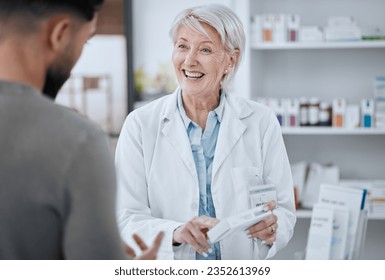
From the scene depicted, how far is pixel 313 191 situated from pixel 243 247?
5.20ft

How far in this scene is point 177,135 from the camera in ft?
6.08

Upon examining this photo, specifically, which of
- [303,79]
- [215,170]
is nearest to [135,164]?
[215,170]

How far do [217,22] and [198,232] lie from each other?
0.67 m

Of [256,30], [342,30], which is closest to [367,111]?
[342,30]

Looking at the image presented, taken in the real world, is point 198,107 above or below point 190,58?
below

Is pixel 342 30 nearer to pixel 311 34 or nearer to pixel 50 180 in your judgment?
pixel 311 34

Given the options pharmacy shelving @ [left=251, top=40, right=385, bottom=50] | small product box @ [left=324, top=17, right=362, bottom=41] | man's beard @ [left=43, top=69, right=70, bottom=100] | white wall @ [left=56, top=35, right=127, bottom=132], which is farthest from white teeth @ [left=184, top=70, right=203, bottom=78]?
white wall @ [left=56, top=35, right=127, bottom=132]

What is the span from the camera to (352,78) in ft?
11.4

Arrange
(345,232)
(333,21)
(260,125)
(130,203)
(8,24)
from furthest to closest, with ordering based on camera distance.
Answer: (333,21)
(260,125)
(130,203)
(345,232)
(8,24)

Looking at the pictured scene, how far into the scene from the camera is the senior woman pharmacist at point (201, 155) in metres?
1.79

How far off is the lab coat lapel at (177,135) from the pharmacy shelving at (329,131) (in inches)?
58.8

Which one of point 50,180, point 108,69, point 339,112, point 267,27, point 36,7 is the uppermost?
point 267,27

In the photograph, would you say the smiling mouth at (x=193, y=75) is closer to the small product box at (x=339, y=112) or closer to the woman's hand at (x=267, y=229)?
the woman's hand at (x=267, y=229)
